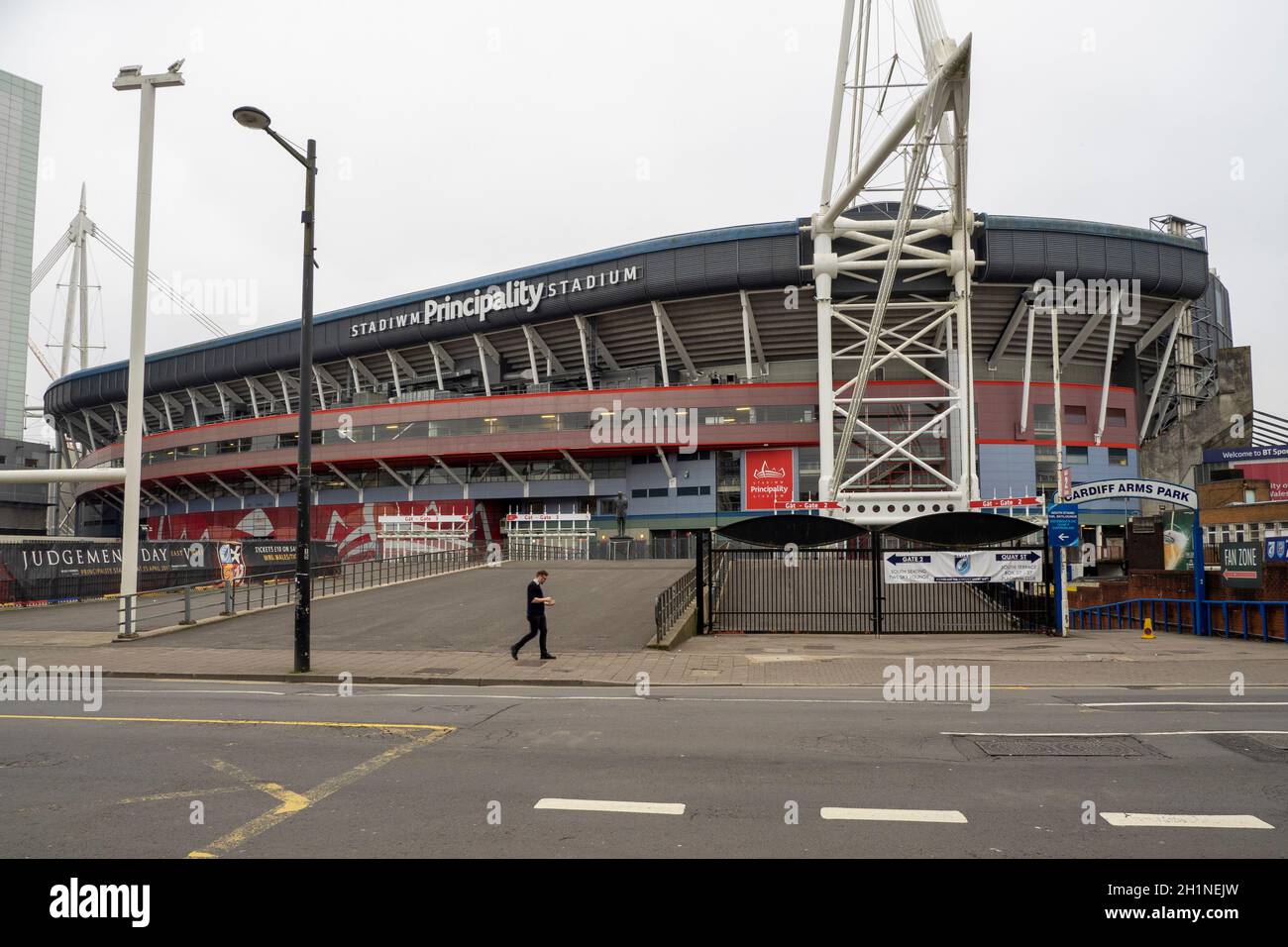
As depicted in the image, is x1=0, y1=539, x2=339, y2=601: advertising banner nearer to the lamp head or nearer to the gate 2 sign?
the lamp head

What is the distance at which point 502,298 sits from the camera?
61312mm

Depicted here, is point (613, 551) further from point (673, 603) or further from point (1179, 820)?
point (1179, 820)

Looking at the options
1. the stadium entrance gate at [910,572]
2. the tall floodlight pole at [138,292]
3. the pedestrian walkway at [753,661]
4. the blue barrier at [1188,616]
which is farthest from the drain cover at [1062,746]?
the tall floodlight pole at [138,292]

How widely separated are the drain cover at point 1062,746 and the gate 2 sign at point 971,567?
11007 mm

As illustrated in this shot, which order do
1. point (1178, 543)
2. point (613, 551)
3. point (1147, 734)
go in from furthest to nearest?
point (613, 551)
point (1178, 543)
point (1147, 734)

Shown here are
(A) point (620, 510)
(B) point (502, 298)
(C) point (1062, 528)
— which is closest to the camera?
(C) point (1062, 528)

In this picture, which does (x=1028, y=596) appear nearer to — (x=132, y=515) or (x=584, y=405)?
(x=132, y=515)

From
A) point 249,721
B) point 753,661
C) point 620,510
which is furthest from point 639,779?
point 620,510

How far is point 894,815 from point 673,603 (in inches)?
574

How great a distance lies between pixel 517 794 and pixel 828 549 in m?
14.3

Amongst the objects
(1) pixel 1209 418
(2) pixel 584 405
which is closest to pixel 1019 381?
(1) pixel 1209 418

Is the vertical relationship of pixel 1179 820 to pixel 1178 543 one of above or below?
below

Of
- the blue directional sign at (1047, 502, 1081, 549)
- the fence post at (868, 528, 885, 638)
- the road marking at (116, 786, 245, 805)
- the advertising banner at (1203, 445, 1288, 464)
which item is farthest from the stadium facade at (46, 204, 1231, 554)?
the road marking at (116, 786, 245, 805)

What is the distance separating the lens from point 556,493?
207ft
